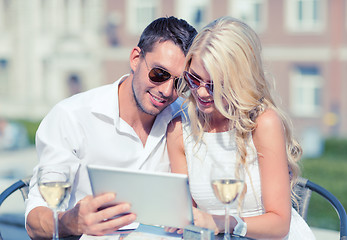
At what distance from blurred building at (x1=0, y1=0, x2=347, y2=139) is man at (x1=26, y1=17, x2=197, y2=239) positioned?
1012cm

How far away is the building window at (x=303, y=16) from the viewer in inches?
642

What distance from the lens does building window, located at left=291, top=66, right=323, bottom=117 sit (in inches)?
651

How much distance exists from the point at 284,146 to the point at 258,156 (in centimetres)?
13

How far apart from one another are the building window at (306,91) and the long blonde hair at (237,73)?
14.8 metres

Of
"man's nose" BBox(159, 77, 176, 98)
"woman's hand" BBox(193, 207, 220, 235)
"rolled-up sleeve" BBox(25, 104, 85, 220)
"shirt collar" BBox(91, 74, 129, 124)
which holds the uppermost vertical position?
"man's nose" BBox(159, 77, 176, 98)

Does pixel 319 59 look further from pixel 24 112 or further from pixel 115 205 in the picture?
pixel 115 205

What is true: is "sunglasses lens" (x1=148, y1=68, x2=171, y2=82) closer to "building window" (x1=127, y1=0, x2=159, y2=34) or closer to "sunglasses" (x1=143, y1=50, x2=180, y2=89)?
"sunglasses" (x1=143, y1=50, x2=180, y2=89)

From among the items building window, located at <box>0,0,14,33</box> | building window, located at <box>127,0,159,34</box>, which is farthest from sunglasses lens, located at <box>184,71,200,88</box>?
building window, located at <box>0,0,14,33</box>

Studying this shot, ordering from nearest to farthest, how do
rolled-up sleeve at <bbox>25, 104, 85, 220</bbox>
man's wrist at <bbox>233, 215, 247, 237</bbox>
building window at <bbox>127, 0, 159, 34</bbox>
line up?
man's wrist at <bbox>233, 215, 247, 237</bbox>, rolled-up sleeve at <bbox>25, 104, 85, 220</bbox>, building window at <bbox>127, 0, 159, 34</bbox>

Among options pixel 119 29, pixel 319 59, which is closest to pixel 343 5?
pixel 319 59

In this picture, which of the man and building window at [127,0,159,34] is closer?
the man

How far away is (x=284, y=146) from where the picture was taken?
7.14 feet

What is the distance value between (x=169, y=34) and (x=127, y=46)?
16694 mm

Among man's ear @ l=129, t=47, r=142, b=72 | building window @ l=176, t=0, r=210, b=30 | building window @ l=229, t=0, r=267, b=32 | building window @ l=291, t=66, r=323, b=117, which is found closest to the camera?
man's ear @ l=129, t=47, r=142, b=72
